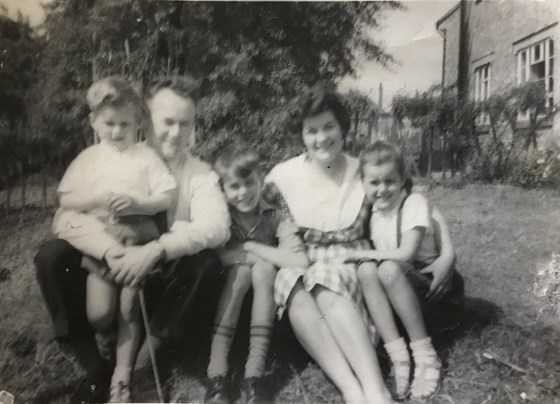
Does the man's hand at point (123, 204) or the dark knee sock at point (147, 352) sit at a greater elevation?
the man's hand at point (123, 204)

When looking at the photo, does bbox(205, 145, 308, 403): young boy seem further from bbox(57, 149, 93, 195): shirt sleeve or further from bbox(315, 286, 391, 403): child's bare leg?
bbox(57, 149, 93, 195): shirt sleeve

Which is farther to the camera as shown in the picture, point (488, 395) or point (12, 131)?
point (12, 131)

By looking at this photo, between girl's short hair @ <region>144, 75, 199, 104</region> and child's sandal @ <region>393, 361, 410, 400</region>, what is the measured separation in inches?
27.1

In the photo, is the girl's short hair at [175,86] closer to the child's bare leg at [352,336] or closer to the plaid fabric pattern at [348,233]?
the plaid fabric pattern at [348,233]

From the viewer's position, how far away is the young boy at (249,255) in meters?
1.24

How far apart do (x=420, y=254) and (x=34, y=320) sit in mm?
830

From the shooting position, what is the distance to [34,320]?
1.28 m

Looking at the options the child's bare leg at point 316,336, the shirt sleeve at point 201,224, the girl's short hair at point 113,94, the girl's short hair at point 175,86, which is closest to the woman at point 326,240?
the child's bare leg at point 316,336

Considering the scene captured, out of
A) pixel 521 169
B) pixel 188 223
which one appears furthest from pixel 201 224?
pixel 521 169

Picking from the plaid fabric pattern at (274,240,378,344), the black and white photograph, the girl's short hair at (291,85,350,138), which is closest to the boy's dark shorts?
the black and white photograph

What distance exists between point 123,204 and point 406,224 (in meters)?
0.58

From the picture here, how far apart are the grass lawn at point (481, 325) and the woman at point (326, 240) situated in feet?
0.23

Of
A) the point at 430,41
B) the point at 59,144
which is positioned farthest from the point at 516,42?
the point at 59,144

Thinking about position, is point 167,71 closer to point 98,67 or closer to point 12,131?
point 98,67
